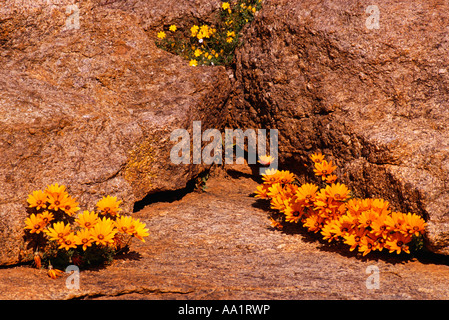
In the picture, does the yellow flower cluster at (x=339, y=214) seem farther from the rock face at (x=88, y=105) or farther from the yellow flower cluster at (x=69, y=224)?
the yellow flower cluster at (x=69, y=224)

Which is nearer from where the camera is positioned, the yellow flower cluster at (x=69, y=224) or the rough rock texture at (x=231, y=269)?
the rough rock texture at (x=231, y=269)

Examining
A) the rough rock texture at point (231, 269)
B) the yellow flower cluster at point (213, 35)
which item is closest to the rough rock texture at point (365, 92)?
the rough rock texture at point (231, 269)

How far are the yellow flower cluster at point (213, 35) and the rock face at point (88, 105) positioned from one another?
30.0 inches

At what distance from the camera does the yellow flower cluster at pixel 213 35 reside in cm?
620

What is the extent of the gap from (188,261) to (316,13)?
2.91 meters

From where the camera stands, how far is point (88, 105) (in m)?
4.52

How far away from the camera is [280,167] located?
5.62 metres

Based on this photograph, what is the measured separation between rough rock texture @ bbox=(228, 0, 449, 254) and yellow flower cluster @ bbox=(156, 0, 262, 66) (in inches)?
29.1

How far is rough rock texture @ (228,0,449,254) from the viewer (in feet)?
14.4

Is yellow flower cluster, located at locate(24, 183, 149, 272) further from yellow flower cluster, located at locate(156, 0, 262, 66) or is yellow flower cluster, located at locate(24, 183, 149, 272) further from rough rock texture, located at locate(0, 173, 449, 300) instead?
yellow flower cluster, located at locate(156, 0, 262, 66)

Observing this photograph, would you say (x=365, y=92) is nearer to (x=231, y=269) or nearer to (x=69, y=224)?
(x=231, y=269)

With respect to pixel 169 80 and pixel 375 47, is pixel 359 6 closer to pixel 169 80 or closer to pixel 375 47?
pixel 375 47

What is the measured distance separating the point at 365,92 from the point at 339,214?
1308 mm

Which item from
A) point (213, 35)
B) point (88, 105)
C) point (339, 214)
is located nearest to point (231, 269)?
point (339, 214)
